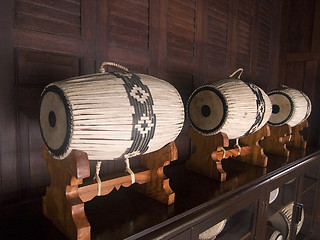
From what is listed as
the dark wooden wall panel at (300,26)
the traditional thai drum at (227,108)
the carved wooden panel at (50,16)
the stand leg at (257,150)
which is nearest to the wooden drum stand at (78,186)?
the traditional thai drum at (227,108)

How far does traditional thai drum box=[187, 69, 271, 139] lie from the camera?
1030 millimetres

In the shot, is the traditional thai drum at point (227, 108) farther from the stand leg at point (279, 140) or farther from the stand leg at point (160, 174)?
the stand leg at point (279, 140)

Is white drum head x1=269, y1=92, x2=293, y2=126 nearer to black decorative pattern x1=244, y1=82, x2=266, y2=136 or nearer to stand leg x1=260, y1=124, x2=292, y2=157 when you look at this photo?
stand leg x1=260, y1=124, x2=292, y2=157

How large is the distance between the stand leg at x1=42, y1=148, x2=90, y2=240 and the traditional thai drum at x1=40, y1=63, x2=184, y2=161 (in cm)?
4

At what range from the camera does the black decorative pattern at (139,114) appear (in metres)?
0.65

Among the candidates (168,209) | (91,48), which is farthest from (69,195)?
(91,48)

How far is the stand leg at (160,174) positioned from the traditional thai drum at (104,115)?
161 millimetres

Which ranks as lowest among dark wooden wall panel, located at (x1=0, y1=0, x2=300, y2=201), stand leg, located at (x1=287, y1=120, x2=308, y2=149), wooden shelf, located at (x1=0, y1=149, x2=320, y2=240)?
wooden shelf, located at (x1=0, y1=149, x2=320, y2=240)

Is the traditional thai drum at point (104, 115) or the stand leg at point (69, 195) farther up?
the traditional thai drum at point (104, 115)

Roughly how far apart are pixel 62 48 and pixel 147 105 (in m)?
0.50

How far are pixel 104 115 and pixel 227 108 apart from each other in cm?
58

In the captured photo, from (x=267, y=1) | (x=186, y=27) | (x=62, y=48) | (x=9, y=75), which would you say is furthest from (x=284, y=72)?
(x=9, y=75)

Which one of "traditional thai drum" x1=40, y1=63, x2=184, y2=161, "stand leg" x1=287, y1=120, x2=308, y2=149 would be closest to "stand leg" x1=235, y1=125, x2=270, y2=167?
"stand leg" x1=287, y1=120, x2=308, y2=149

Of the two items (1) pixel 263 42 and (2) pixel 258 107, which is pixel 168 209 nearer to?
(2) pixel 258 107
